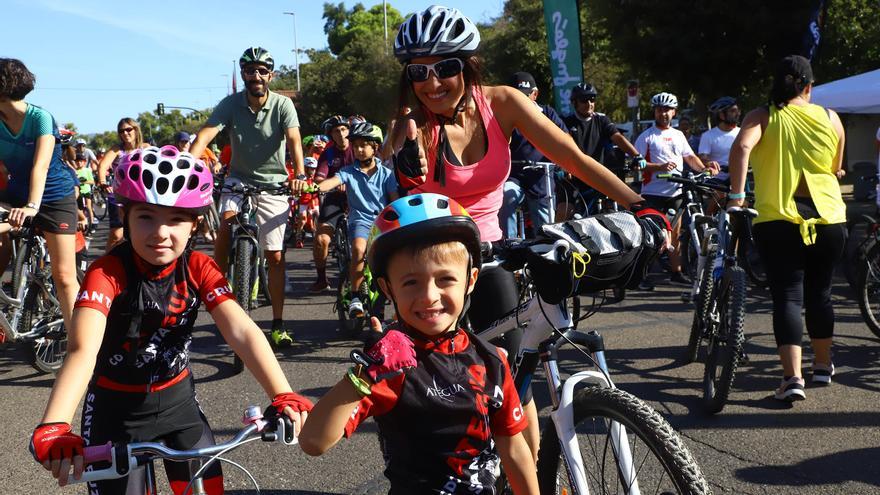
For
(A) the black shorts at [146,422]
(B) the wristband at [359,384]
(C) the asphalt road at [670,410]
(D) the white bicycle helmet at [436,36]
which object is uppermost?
(D) the white bicycle helmet at [436,36]

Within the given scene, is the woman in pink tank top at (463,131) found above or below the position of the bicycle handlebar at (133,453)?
above

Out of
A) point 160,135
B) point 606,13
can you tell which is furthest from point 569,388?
point 160,135

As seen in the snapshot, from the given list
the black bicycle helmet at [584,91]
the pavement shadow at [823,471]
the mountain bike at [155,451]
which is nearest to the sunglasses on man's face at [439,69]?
the mountain bike at [155,451]

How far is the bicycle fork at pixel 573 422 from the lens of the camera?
2445mm

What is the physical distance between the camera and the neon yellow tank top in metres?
4.99

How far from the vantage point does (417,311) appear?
85.9 inches

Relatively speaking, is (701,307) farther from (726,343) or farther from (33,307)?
(33,307)

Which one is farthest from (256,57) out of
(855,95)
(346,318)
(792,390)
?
(855,95)

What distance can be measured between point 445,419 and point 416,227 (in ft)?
1.73

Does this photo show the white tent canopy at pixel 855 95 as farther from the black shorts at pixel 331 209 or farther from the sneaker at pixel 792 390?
the sneaker at pixel 792 390

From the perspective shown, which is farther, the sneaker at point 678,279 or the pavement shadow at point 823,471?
the sneaker at point 678,279

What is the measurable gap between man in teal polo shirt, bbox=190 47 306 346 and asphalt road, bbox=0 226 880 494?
83cm

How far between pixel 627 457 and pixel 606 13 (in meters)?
25.0

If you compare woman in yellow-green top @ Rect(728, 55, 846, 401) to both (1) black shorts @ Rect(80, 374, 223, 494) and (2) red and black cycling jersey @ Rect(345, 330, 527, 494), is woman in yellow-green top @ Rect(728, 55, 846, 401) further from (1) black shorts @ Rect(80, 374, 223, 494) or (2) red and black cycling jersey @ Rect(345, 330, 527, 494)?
(1) black shorts @ Rect(80, 374, 223, 494)
